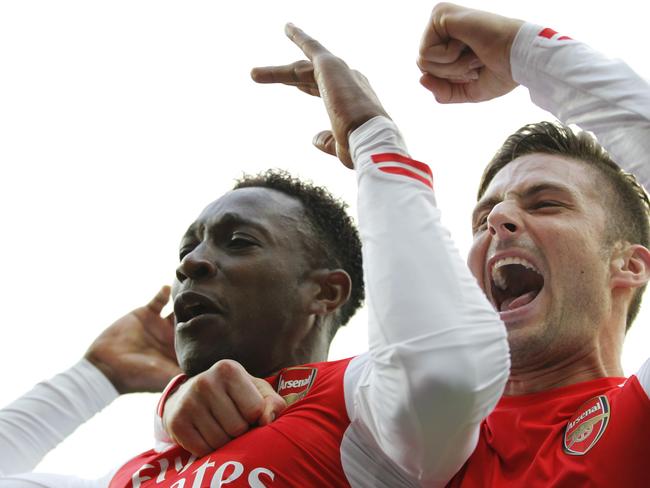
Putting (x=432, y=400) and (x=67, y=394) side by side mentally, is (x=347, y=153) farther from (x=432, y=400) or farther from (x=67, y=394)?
(x=67, y=394)

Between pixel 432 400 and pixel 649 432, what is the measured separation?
0.54 metres

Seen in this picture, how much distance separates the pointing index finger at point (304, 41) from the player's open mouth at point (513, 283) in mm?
855

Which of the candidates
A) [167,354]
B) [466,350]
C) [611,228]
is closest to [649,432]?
[466,350]

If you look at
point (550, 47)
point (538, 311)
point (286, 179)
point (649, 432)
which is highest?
point (550, 47)

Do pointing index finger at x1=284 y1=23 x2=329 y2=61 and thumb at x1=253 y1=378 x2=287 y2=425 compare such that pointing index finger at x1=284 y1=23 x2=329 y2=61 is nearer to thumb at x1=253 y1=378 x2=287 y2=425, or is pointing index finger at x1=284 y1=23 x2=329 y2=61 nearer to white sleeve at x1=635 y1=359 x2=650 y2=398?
thumb at x1=253 y1=378 x2=287 y2=425

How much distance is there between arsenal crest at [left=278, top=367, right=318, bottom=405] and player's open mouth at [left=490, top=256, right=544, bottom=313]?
63cm

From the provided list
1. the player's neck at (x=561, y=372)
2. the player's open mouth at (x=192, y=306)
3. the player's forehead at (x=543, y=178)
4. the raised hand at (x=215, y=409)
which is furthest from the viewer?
the player's open mouth at (x=192, y=306)

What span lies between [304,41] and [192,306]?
0.95 metres

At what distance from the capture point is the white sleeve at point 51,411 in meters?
3.46

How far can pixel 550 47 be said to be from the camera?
8.32 feet

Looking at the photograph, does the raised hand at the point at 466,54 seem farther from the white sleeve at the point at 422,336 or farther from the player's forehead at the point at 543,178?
the white sleeve at the point at 422,336

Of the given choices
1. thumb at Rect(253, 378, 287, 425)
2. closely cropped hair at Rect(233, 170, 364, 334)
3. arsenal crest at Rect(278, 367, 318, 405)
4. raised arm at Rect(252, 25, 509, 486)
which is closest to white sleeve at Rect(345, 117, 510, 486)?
raised arm at Rect(252, 25, 509, 486)

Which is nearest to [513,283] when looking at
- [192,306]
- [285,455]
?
[285,455]

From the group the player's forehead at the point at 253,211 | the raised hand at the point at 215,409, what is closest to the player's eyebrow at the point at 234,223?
the player's forehead at the point at 253,211
